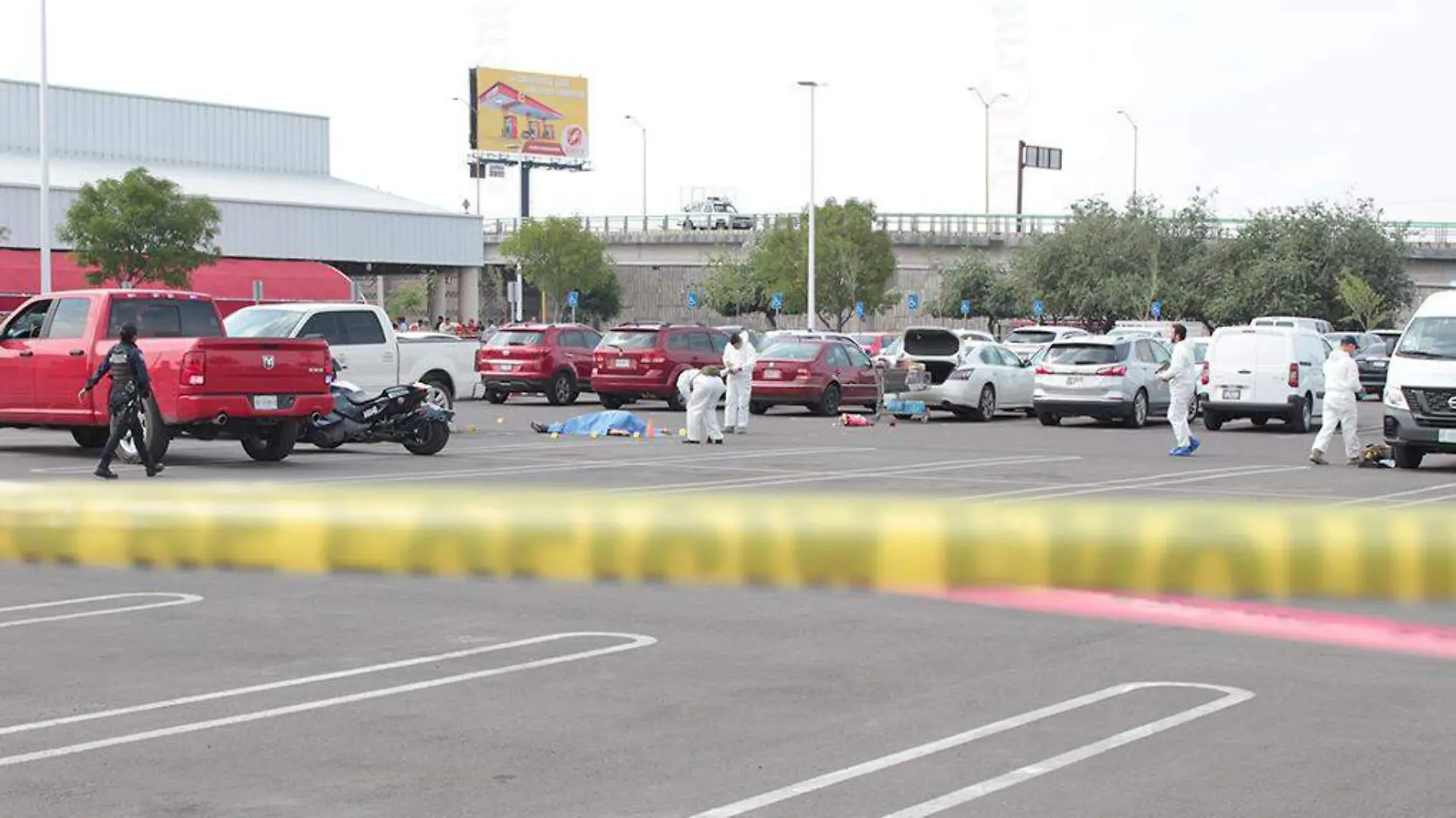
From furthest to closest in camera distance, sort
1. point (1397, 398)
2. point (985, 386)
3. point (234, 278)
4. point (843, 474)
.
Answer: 1. point (234, 278)
2. point (985, 386)
3. point (1397, 398)
4. point (843, 474)

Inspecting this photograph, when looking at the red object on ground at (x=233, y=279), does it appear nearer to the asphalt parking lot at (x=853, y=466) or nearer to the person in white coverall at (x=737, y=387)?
the person in white coverall at (x=737, y=387)

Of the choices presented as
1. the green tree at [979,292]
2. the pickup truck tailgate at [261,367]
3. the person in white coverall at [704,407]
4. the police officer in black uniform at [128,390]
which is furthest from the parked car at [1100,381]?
the green tree at [979,292]

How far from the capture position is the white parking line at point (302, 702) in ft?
23.8

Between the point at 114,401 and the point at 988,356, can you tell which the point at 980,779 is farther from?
the point at 988,356

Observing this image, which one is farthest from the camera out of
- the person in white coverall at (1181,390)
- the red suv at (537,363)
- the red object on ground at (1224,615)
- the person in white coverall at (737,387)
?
the red suv at (537,363)

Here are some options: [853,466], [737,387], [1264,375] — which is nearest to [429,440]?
[853,466]

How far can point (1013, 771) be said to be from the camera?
6.89 m

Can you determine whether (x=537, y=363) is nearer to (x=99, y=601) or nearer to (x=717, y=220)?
(x=99, y=601)

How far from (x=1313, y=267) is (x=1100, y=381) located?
49712mm

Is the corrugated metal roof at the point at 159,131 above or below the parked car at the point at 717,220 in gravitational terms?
above

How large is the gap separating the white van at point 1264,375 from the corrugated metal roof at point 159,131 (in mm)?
53150

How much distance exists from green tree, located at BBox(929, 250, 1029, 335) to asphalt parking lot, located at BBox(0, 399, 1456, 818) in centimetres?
7686

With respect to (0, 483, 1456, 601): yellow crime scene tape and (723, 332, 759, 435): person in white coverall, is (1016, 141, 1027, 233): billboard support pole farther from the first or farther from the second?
(0, 483, 1456, 601): yellow crime scene tape

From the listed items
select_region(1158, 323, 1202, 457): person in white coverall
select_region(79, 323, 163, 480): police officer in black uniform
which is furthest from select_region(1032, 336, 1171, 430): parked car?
select_region(79, 323, 163, 480): police officer in black uniform
